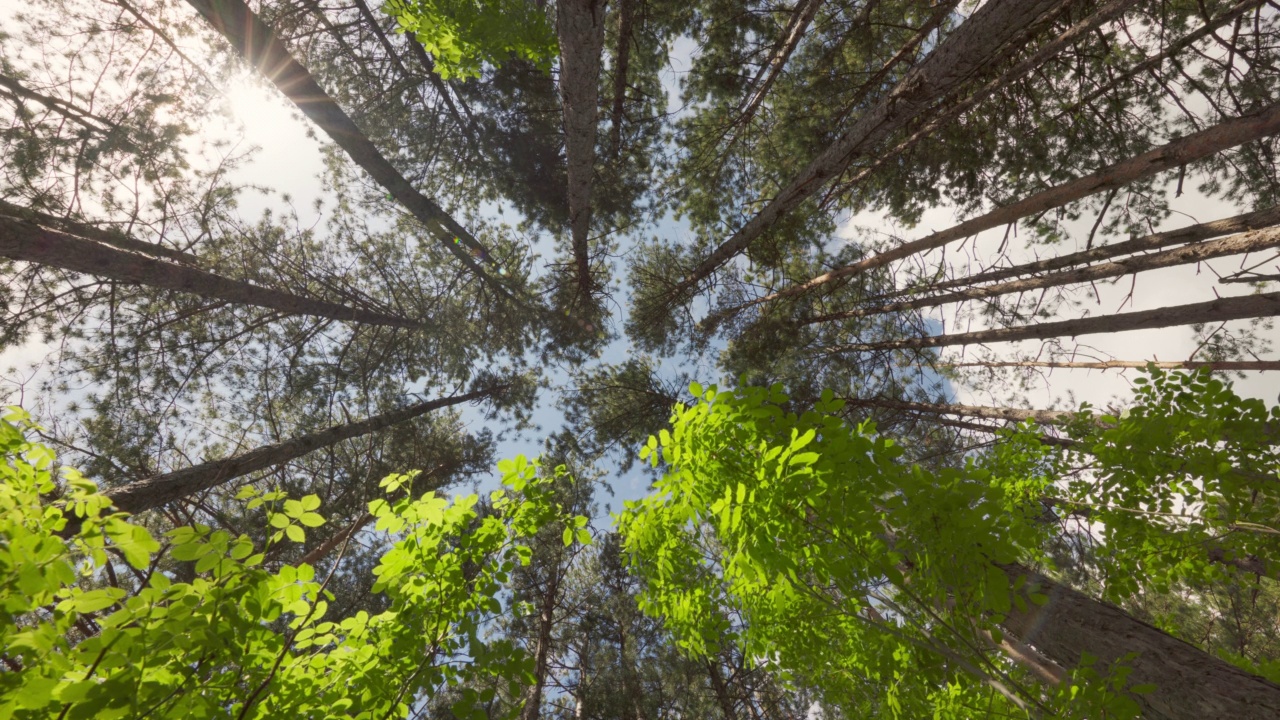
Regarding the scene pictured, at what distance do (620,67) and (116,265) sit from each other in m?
6.19

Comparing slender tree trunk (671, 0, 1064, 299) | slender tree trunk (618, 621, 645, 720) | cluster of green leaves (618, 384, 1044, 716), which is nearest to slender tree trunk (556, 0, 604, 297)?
slender tree trunk (671, 0, 1064, 299)

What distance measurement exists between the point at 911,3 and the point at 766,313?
5101mm

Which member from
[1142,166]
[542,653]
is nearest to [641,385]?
[542,653]

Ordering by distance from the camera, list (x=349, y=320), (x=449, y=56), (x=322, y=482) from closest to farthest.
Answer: (x=449, y=56), (x=349, y=320), (x=322, y=482)

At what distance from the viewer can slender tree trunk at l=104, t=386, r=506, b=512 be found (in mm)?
3781

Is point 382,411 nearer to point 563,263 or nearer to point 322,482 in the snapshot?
point 322,482

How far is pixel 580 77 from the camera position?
371 centimetres

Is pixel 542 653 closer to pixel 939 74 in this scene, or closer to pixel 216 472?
pixel 216 472

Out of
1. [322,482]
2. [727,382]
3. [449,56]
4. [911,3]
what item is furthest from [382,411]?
[911,3]

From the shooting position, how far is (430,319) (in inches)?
303

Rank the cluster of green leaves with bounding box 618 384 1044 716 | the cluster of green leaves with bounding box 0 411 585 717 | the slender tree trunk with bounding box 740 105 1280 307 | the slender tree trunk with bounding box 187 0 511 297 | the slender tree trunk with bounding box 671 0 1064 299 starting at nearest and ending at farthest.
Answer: the cluster of green leaves with bounding box 0 411 585 717 < the cluster of green leaves with bounding box 618 384 1044 716 < the slender tree trunk with bounding box 671 0 1064 299 < the slender tree trunk with bounding box 740 105 1280 307 < the slender tree trunk with bounding box 187 0 511 297

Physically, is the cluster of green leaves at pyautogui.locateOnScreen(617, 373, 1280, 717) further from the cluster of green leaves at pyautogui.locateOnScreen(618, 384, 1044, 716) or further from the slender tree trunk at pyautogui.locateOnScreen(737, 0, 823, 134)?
the slender tree trunk at pyautogui.locateOnScreen(737, 0, 823, 134)

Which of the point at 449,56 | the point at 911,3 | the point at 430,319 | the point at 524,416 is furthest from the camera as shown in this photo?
the point at 524,416

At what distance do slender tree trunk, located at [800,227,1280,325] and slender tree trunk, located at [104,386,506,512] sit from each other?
9.13 metres
